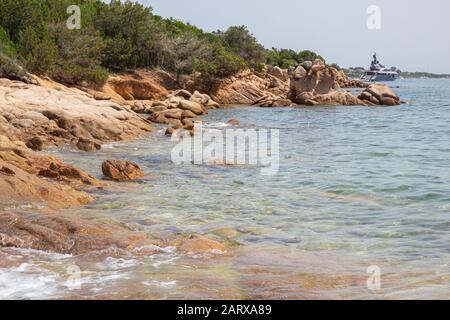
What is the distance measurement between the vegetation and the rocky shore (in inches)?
62.3

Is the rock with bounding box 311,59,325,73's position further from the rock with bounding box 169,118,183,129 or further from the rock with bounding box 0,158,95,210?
the rock with bounding box 0,158,95,210

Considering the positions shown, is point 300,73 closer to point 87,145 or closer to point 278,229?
point 87,145

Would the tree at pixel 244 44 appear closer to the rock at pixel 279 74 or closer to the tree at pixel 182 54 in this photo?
the rock at pixel 279 74

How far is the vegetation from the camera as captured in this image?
3253cm

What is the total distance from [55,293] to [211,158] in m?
10.6

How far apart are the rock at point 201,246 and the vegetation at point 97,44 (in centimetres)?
2083

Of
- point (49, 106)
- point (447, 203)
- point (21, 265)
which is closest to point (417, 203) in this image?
point (447, 203)

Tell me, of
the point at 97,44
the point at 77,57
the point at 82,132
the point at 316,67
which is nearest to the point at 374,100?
the point at 316,67

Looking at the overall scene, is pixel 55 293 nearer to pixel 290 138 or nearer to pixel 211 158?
pixel 211 158

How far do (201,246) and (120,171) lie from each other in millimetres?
5401

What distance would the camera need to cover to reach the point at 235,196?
35.5 feet

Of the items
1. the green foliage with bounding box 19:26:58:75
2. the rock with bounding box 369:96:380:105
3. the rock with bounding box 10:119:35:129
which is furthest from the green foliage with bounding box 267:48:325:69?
the rock with bounding box 10:119:35:129

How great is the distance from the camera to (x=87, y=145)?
16828 millimetres

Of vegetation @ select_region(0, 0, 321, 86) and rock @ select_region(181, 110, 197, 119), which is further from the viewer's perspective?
vegetation @ select_region(0, 0, 321, 86)
